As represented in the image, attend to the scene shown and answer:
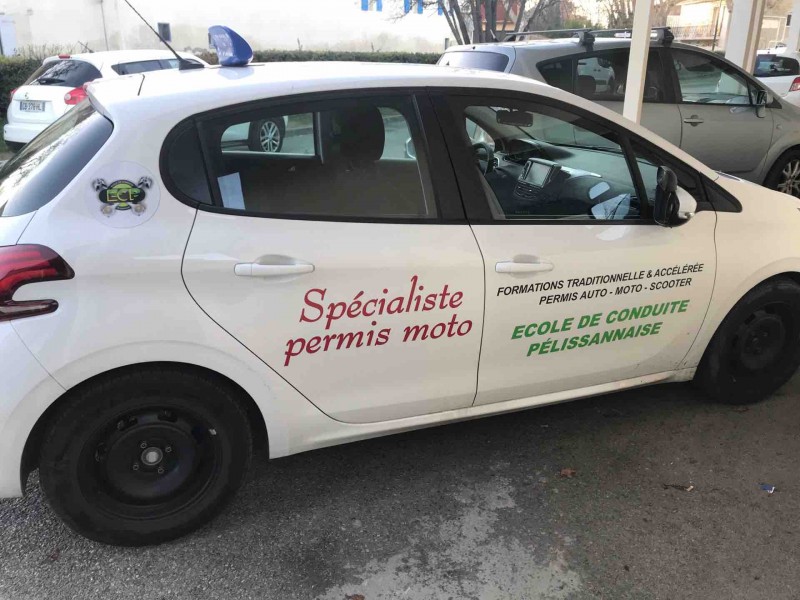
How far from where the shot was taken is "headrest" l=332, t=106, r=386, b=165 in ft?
8.68

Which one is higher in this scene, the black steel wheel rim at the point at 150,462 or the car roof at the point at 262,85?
the car roof at the point at 262,85

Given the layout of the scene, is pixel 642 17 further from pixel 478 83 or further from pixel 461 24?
pixel 461 24

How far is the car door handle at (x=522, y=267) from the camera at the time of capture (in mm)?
2715

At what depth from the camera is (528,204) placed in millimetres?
2920

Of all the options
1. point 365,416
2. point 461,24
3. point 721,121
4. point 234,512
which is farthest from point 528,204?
point 461,24

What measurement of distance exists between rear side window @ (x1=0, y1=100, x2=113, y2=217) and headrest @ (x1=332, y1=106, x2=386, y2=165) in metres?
0.80

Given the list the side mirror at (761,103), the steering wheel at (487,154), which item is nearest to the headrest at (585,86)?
the side mirror at (761,103)

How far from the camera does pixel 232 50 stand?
9.80 ft

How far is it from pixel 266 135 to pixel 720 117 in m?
5.62

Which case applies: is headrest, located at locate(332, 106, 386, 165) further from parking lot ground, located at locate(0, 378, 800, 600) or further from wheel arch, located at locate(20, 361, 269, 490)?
parking lot ground, located at locate(0, 378, 800, 600)

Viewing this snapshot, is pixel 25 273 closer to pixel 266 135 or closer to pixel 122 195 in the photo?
pixel 122 195

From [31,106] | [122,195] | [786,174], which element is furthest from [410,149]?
[31,106]

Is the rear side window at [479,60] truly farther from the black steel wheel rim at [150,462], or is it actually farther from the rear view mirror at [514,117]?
the black steel wheel rim at [150,462]

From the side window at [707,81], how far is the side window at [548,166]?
4.14 metres
